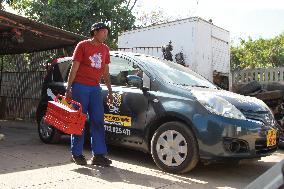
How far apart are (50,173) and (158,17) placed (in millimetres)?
27662

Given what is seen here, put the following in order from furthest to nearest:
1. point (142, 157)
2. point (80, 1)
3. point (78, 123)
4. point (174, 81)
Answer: point (80, 1) → point (142, 157) → point (174, 81) → point (78, 123)

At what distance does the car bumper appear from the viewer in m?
4.23

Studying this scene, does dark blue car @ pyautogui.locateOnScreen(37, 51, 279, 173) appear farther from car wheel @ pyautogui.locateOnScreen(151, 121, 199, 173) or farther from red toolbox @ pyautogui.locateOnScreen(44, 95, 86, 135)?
red toolbox @ pyautogui.locateOnScreen(44, 95, 86, 135)

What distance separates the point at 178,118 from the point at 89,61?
4.44ft

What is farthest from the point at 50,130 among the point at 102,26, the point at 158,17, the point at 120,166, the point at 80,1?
the point at 158,17

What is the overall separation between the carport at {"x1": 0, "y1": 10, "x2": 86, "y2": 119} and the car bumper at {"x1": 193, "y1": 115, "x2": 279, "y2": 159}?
195 inches

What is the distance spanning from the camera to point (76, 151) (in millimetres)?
4758

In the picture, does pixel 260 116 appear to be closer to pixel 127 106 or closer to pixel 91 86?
pixel 127 106

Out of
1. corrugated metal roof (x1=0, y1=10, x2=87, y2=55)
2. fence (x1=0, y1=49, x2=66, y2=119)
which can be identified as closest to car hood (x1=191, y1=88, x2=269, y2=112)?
corrugated metal roof (x1=0, y1=10, x2=87, y2=55)

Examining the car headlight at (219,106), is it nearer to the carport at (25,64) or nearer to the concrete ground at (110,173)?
the concrete ground at (110,173)

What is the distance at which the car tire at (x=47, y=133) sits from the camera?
6287 millimetres

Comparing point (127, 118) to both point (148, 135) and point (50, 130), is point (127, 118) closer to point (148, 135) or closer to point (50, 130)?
point (148, 135)

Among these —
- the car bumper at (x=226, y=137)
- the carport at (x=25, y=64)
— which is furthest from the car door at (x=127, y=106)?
the carport at (x=25, y=64)

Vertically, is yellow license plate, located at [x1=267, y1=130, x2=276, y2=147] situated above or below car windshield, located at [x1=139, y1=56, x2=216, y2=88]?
below
